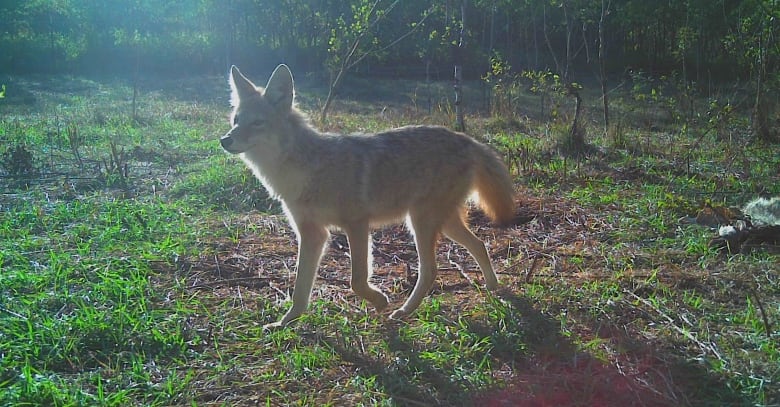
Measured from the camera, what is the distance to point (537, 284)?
485 cm

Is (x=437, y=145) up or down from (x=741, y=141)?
up

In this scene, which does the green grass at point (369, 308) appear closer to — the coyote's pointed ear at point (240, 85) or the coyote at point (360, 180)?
the coyote at point (360, 180)

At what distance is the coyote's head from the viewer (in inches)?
178

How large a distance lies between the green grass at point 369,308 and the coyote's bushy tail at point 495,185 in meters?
0.50

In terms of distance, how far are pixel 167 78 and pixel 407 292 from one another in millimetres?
27308

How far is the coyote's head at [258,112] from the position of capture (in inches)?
178

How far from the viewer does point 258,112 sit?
15.4ft

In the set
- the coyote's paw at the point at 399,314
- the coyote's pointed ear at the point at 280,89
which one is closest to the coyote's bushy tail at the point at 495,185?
the coyote's paw at the point at 399,314

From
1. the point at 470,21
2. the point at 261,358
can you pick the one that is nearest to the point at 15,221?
the point at 261,358

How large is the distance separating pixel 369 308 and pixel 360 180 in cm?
94

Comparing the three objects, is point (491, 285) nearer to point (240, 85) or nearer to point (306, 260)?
point (306, 260)

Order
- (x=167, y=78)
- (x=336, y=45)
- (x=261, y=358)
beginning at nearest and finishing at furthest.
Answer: (x=261, y=358) < (x=336, y=45) < (x=167, y=78)

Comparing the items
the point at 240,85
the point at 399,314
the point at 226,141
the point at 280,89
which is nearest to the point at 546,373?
the point at 399,314

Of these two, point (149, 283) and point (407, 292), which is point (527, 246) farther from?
point (149, 283)
